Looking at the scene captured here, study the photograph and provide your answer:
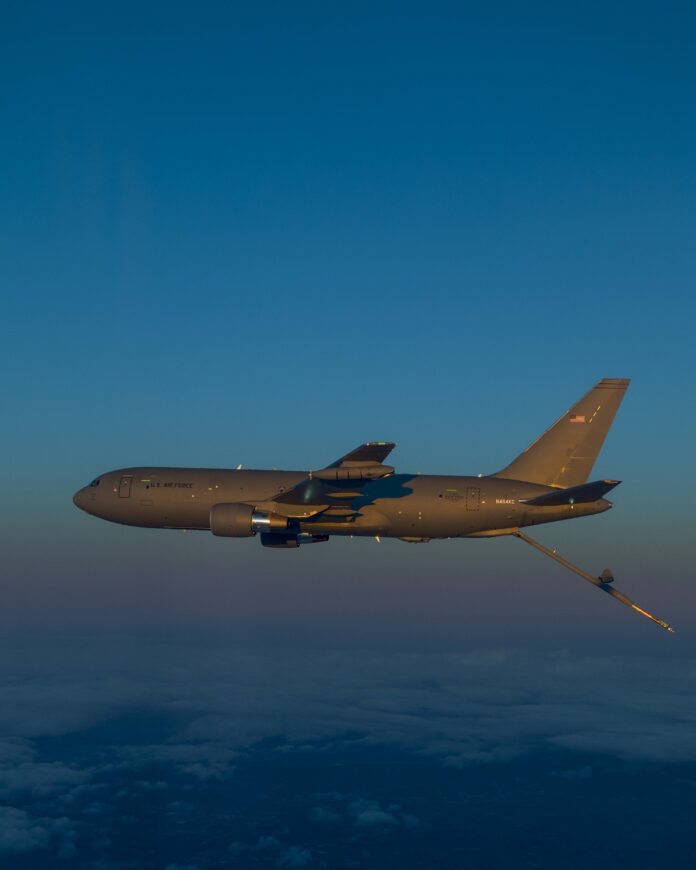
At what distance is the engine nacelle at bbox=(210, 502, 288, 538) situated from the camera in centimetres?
5291

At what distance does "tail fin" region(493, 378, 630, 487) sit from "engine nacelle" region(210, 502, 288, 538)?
55.9ft

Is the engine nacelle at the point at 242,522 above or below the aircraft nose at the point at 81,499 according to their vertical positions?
below

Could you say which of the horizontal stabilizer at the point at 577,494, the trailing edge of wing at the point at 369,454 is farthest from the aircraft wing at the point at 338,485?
the horizontal stabilizer at the point at 577,494

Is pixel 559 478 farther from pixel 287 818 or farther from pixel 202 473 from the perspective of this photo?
pixel 287 818

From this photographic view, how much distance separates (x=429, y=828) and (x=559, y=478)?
16379 centimetres

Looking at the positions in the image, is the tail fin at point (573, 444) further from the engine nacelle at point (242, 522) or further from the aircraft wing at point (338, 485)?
the engine nacelle at point (242, 522)

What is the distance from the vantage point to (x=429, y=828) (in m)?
195

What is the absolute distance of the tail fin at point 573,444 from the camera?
58375mm

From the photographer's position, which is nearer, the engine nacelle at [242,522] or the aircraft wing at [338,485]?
the aircraft wing at [338,485]

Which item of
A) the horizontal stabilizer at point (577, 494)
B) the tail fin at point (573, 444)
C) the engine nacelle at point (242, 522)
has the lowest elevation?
the engine nacelle at point (242, 522)

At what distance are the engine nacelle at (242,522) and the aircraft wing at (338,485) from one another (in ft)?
4.61

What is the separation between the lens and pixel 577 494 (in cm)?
5225

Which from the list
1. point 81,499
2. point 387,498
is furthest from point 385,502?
point 81,499

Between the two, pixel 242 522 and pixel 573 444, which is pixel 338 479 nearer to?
pixel 242 522
